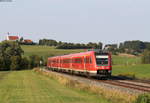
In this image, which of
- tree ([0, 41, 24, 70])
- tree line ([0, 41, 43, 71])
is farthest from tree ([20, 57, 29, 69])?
tree ([0, 41, 24, 70])

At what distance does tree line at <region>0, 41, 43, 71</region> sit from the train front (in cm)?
8211

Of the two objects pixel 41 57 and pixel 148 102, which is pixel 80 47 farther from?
pixel 148 102

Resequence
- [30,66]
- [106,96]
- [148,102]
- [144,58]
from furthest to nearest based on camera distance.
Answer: [30,66], [144,58], [106,96], [148,102]

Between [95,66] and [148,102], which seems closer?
[148,102]

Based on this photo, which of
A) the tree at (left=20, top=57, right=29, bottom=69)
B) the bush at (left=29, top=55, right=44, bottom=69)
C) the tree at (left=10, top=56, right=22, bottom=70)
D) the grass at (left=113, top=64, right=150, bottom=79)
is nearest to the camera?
the grass at (left=113, top=64, right=150, bottom=79)

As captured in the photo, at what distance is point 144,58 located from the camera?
98.1 m

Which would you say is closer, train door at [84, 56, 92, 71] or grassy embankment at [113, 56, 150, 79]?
train door at [84, 56, 92, 71]

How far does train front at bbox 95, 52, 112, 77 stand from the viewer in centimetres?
3459

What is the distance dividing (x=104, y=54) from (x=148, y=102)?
21453 millimetres

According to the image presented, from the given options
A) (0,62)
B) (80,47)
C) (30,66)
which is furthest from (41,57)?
(80,47)

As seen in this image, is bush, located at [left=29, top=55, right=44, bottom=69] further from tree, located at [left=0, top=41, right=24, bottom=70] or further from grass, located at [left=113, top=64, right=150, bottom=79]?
grass, located at [left=113, top=64, right=150, bottom=79]

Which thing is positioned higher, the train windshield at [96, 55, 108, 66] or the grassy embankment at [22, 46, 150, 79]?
the train windshield at [96, 55, 108, 66]

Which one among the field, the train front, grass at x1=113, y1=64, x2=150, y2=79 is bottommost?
grass at x1=113, y1=64, x2=150, y2=79

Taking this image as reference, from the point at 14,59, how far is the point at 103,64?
271 ft
